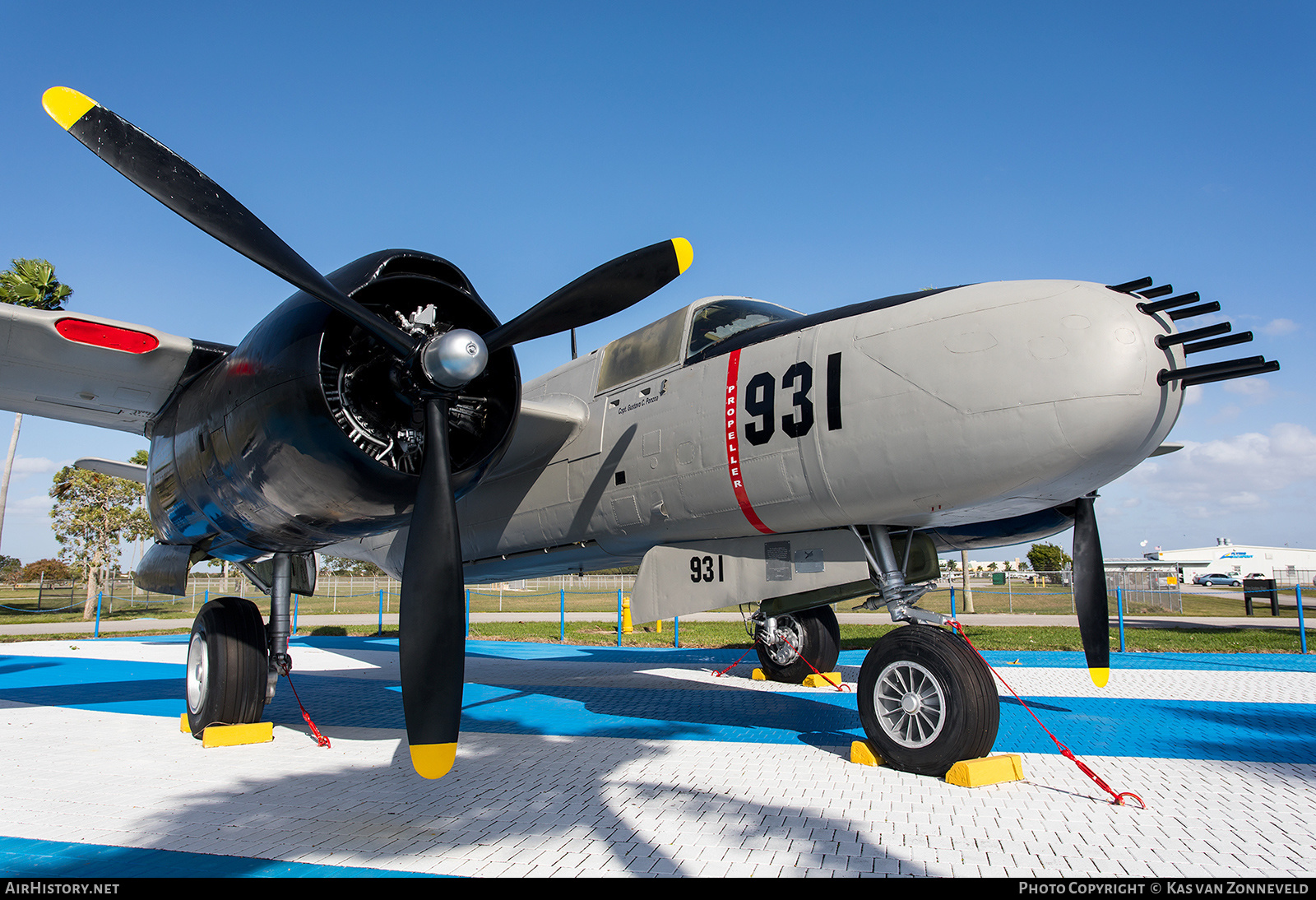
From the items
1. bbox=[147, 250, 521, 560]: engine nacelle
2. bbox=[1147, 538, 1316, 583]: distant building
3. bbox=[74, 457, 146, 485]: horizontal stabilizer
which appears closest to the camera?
bbox=[147, 250, 521, 560]: engine nacelle

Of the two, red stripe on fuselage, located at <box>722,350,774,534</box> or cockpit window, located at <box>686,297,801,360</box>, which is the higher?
cockpit window, located at <box>686,297,801,360</box>

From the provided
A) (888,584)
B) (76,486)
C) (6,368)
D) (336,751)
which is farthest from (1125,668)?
(76,486)

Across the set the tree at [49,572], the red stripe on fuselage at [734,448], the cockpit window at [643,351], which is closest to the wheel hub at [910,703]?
the red stripe on fuselage at [734,448]

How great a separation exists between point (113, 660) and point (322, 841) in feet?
48.5

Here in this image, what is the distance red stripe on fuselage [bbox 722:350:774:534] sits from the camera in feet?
20.3

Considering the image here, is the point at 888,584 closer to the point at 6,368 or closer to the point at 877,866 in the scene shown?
the point at 877,866

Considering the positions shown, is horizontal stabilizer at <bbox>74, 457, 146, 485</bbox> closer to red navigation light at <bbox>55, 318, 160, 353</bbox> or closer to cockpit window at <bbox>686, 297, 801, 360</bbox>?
red navigation light at <bbox>55, 318, 160, 353</bbox>

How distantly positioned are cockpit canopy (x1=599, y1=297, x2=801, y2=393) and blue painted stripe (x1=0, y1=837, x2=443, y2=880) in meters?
4.66

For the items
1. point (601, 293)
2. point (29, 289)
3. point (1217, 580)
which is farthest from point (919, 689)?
point (1217, 580)

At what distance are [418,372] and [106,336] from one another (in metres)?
3.34

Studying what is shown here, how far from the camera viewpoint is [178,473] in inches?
274

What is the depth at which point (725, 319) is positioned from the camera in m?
7.03

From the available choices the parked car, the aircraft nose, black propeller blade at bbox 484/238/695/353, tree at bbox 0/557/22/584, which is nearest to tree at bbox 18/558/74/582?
tree at bbox 0/557/22/584

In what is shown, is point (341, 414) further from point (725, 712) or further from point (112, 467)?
point (112, 467)
